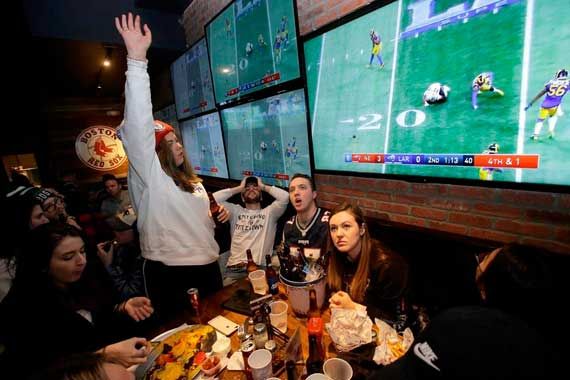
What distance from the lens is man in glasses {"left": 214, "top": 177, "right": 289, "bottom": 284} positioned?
2756 mm

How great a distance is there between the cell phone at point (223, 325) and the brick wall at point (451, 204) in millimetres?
1516

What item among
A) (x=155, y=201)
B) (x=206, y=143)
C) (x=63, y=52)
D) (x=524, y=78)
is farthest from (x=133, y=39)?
(x=63, y=52)

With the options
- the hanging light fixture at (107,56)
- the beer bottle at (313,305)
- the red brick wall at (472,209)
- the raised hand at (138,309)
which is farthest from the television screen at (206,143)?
the beer bottle at (313,305)

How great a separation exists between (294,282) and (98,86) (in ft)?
23.8

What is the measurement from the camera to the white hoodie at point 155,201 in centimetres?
142

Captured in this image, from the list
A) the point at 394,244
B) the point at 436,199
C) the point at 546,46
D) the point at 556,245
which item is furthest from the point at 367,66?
the point at 556,245

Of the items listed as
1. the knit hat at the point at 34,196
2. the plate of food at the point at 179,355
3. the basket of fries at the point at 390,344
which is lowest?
the plate of food at the point at 179,355

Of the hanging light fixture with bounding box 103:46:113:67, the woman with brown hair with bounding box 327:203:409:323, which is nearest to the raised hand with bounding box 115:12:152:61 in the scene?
A: the woman with brown hair with bounding box 327:203:409:323

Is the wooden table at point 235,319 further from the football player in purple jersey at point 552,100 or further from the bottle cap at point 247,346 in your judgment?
the football player in purple jersey at point 552,100

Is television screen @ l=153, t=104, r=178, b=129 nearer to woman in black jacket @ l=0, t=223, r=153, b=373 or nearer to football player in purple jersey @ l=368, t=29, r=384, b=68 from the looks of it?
woman in black jacket @ l=0, t=223, r=153, b=373

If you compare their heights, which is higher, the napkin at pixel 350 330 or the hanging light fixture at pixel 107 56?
the hanging light fixture at pixel 107 56

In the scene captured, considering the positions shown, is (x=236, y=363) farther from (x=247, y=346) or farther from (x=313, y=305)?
(x=313, y=305)

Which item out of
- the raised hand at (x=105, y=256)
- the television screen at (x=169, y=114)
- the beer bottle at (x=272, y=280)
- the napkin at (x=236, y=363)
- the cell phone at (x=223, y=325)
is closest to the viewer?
the napkin at (x=236, y=363)

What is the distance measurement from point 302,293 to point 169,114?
17.9ft
